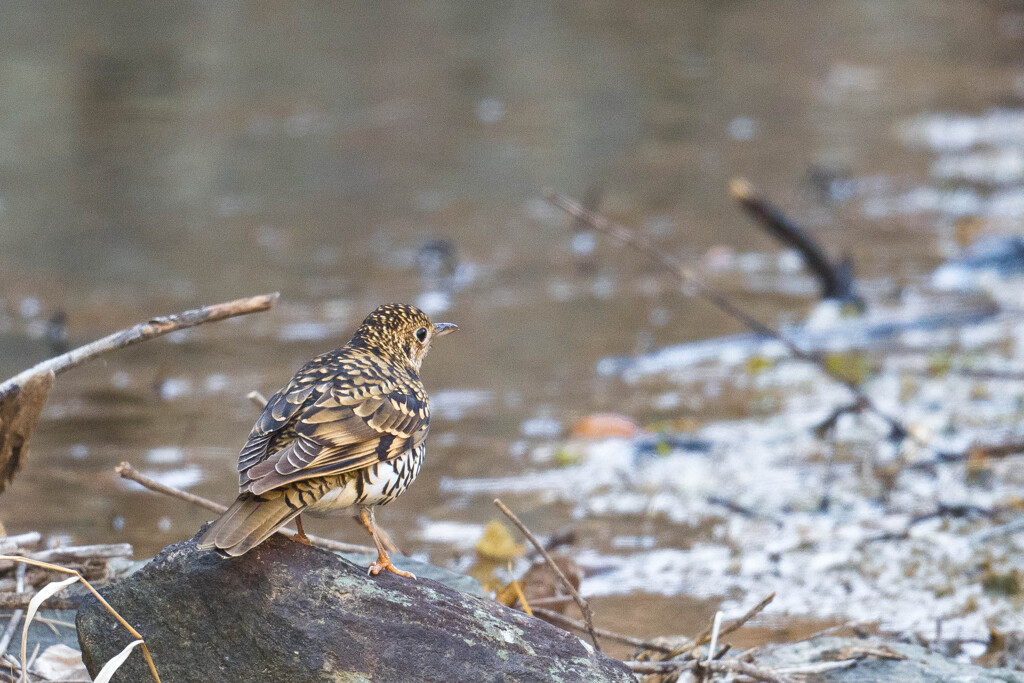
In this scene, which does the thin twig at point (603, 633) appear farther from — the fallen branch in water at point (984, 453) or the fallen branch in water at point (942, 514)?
the fallen branch in water at point (984, 453)

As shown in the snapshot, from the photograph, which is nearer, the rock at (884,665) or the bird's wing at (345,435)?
the bird's wing at (345,435)

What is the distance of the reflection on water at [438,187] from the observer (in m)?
7.46

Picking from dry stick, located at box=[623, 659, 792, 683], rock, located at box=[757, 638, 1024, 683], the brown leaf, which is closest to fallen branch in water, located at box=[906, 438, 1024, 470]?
rock, located at box=[757, 638, 1024, 683]

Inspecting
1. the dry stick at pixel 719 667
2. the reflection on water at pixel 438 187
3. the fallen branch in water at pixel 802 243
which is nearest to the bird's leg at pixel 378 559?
the dry stick at pixel 719 667

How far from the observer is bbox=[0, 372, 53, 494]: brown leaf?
378 centimetres

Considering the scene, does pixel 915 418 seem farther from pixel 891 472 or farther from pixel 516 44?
pixel 516 44

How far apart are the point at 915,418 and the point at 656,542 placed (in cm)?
201

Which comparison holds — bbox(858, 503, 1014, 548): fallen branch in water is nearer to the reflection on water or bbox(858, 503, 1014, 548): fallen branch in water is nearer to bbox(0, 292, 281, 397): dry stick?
the reflection on water

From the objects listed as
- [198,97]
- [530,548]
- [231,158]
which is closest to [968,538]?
[530,548]

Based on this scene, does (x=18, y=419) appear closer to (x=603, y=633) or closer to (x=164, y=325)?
(x=164, y=325)

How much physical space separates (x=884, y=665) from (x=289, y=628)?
6.23ft

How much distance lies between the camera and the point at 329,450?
10.4ft

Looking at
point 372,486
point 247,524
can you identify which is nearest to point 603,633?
point 372,486

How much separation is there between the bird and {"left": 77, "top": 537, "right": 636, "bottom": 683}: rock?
0.40ft
